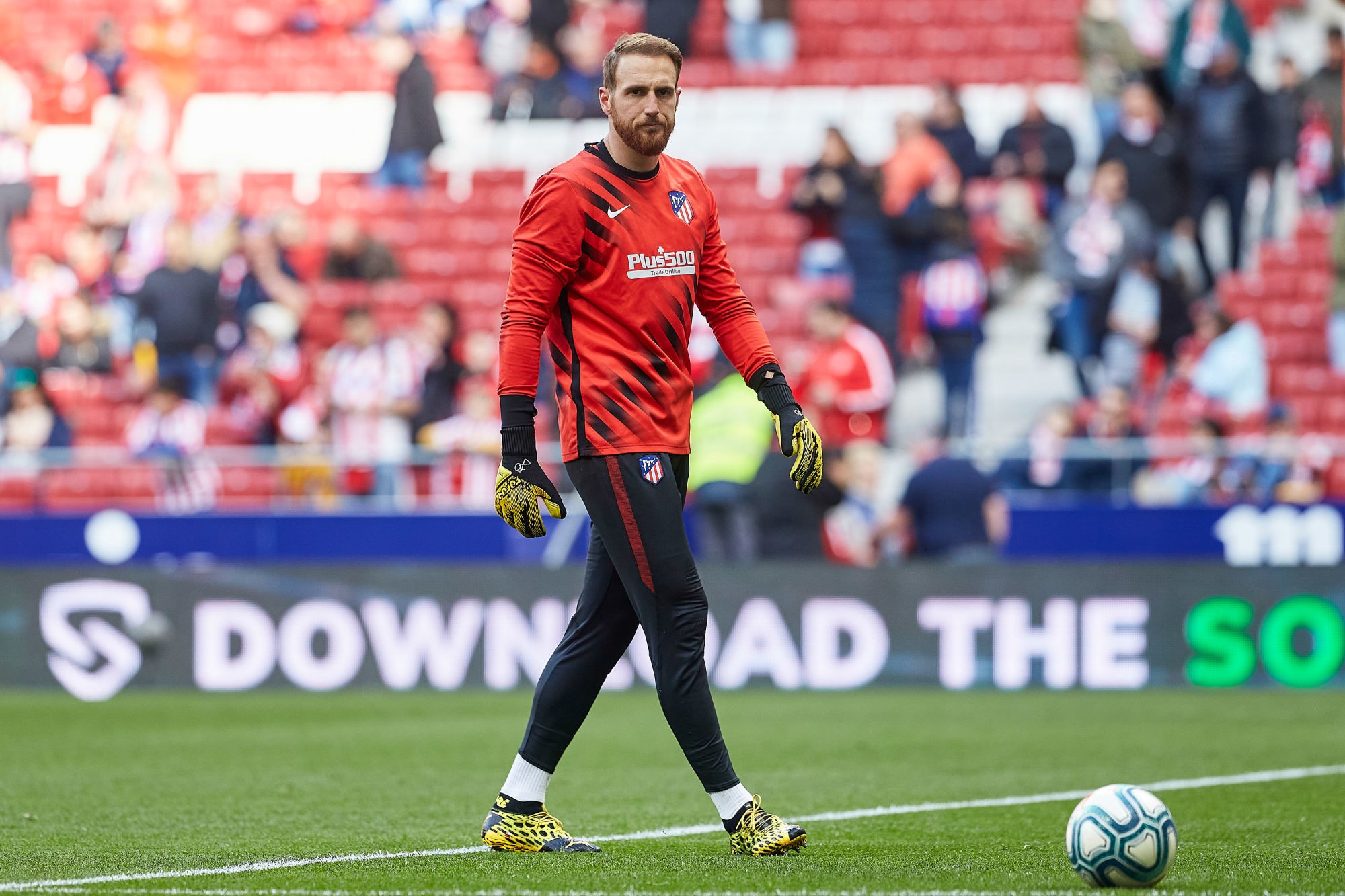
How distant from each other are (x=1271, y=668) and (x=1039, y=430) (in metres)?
3.50

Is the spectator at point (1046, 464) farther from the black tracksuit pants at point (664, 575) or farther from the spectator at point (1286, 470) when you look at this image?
the black tracksuit pants at point (664, 575)

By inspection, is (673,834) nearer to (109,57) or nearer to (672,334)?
(672,334)

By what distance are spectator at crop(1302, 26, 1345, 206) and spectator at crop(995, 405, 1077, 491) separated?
A: 4783 mm

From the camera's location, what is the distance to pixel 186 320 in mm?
17250

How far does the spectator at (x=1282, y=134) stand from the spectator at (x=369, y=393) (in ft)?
25.1

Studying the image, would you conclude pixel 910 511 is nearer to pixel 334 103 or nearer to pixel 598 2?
pixel 598 2

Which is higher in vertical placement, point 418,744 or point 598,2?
point 598,2

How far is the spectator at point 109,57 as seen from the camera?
2098cm

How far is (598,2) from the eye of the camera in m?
20.5

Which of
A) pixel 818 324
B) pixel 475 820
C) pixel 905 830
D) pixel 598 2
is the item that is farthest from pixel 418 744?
pixel 598 2

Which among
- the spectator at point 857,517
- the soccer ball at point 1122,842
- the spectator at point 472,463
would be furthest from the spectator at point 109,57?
the soccer ball at point 1122,842

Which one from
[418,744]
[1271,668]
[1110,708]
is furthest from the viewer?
[1271,668]

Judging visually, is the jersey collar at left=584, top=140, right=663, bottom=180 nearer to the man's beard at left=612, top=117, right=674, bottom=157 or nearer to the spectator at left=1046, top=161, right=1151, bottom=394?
the man's beard at left=612, top=117, right=674, bottom=157

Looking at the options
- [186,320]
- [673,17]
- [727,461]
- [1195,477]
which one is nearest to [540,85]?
[673,17]
